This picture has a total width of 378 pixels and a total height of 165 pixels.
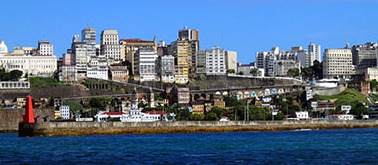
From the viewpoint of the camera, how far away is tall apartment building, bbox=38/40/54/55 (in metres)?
175

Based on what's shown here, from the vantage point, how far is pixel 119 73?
5866 inches

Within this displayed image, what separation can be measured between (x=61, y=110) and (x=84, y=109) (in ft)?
23.0

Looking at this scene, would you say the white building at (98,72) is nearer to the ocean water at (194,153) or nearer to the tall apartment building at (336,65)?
the tall apartment building at (336,65)

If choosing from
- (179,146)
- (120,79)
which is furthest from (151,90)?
(179,146)

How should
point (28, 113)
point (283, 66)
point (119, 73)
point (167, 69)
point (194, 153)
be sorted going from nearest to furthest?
1. point (194, 153)
2. point (28, 113)
3. point (119, 73)
4. point (167, 69)
5. point (283, 66)

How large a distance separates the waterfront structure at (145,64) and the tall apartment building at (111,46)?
9.68 metres

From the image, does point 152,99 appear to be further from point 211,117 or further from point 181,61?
point 181,61

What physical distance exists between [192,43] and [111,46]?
60.5 ft

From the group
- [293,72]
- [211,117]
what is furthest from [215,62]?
[211,117]

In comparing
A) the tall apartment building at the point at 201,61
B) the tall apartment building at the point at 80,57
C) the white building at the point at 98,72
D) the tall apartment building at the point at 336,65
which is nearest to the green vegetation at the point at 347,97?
the tall apartment building at the point at 336,65

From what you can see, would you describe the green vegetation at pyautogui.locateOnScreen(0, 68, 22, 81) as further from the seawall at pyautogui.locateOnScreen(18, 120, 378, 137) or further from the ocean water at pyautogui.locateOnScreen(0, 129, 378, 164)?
the ocean water at pyautogui.locateOnScreen(0, 129, 378, 164)

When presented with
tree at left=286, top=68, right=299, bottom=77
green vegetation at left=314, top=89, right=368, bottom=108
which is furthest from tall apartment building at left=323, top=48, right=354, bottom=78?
green vegetation at left=314, top=89, right=368, bottom=108

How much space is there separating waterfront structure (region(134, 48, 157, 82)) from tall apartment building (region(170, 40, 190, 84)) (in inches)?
184

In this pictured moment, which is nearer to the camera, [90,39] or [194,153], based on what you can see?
[194,153]
